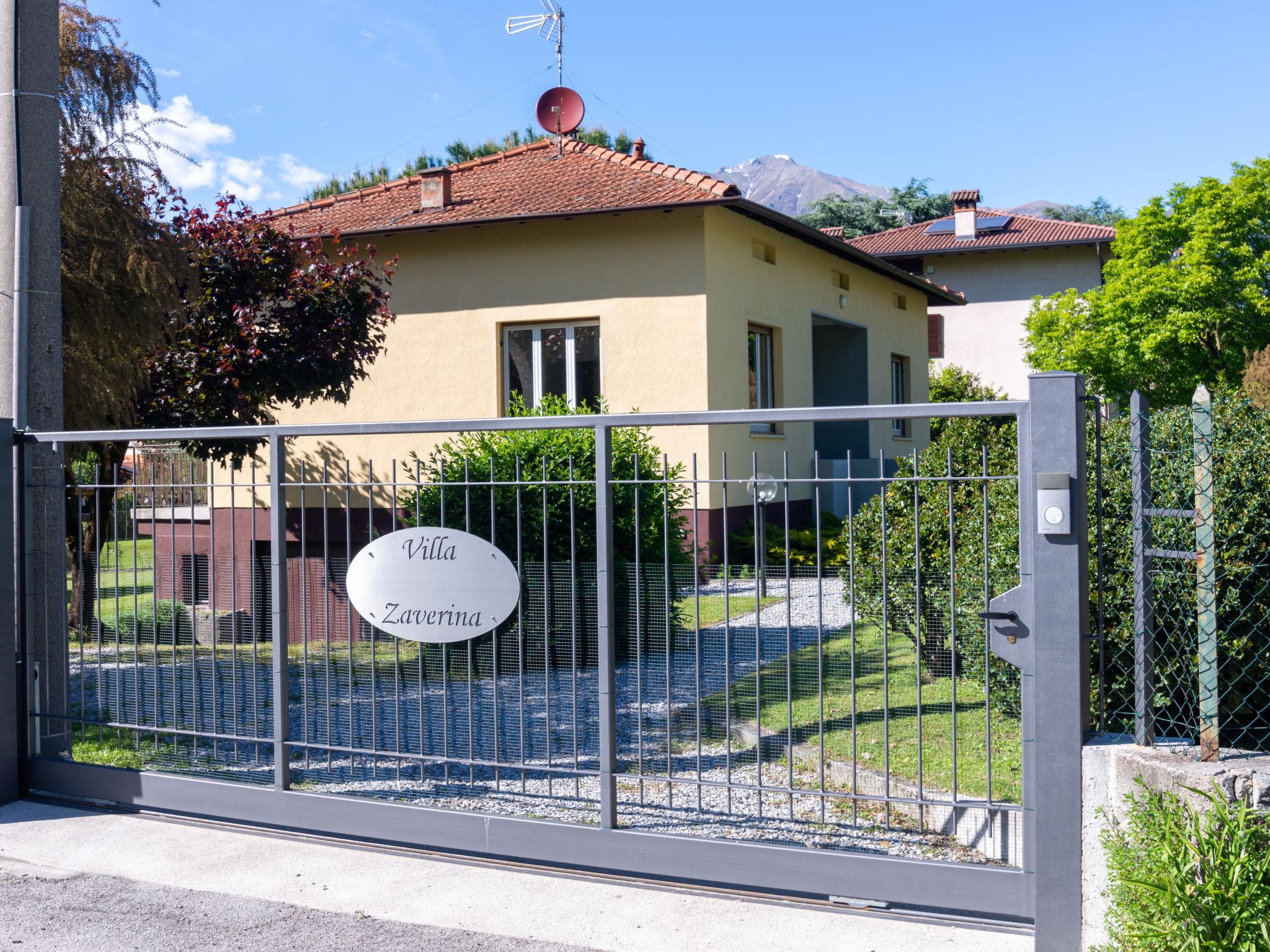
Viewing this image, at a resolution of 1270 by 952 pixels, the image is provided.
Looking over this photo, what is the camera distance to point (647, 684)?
5949 mm

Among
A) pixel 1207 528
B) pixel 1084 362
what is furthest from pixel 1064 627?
pixel 1084 362

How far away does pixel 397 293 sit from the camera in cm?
1548

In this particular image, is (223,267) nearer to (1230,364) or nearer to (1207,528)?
(1207,528)

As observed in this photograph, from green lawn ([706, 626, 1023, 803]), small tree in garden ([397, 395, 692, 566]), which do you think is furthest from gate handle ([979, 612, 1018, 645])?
small tree in garden ([397, 395, 692, 566])

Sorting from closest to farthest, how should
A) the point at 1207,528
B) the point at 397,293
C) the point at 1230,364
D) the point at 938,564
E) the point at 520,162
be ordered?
the point at 1207,528 < the point at 938,564 < the point at 397,293 < the point at 520,162 < the point at 1230,364

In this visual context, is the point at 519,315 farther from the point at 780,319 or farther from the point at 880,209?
the point at 880,209

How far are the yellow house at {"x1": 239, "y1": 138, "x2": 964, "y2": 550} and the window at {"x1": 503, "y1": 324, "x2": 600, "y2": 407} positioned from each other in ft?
0.07

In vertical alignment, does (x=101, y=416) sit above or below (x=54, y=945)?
above

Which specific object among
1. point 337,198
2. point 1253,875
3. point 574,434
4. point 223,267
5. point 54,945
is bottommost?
point 54,945

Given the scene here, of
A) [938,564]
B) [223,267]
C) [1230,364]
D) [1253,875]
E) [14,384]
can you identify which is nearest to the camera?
[1253,875]

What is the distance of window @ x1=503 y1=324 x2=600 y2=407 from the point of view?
14.9 metres

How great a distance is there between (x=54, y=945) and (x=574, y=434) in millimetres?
5479

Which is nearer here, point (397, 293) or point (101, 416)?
point (101, 416)

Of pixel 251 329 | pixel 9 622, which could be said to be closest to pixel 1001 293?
pixel 251 329
